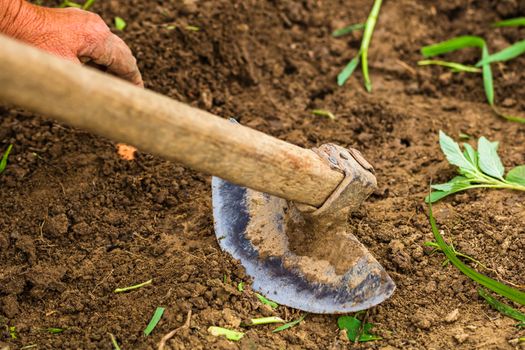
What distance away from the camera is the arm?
2457mm

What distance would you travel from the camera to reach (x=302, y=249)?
2443mm

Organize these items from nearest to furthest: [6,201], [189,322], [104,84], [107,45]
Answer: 1. [104,84]
2. [189,322]
3. [107,45]
4. [6,201]

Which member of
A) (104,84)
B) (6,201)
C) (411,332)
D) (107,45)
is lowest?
(6,201)

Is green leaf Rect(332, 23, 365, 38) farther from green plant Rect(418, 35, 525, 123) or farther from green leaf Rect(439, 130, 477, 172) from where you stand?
green leaf Rect(439, 130, 477, 172)

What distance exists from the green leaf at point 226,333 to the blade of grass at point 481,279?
74 cm

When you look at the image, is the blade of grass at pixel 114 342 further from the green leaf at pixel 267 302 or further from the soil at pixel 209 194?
the green leaf at pixel 267 302

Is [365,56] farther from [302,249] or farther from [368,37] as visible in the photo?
[302,249]

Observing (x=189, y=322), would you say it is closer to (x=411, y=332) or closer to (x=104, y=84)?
(x=411, y=332)

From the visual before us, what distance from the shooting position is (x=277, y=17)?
3.65 metres

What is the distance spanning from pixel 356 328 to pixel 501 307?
18.8 inches

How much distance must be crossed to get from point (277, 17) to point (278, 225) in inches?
59.6

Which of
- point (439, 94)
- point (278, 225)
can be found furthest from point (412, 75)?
point (278, 225)

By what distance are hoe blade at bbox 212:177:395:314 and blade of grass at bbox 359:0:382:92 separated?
3.81ft

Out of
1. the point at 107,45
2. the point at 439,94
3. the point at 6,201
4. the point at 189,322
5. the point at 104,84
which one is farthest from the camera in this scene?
the point at 439,94
